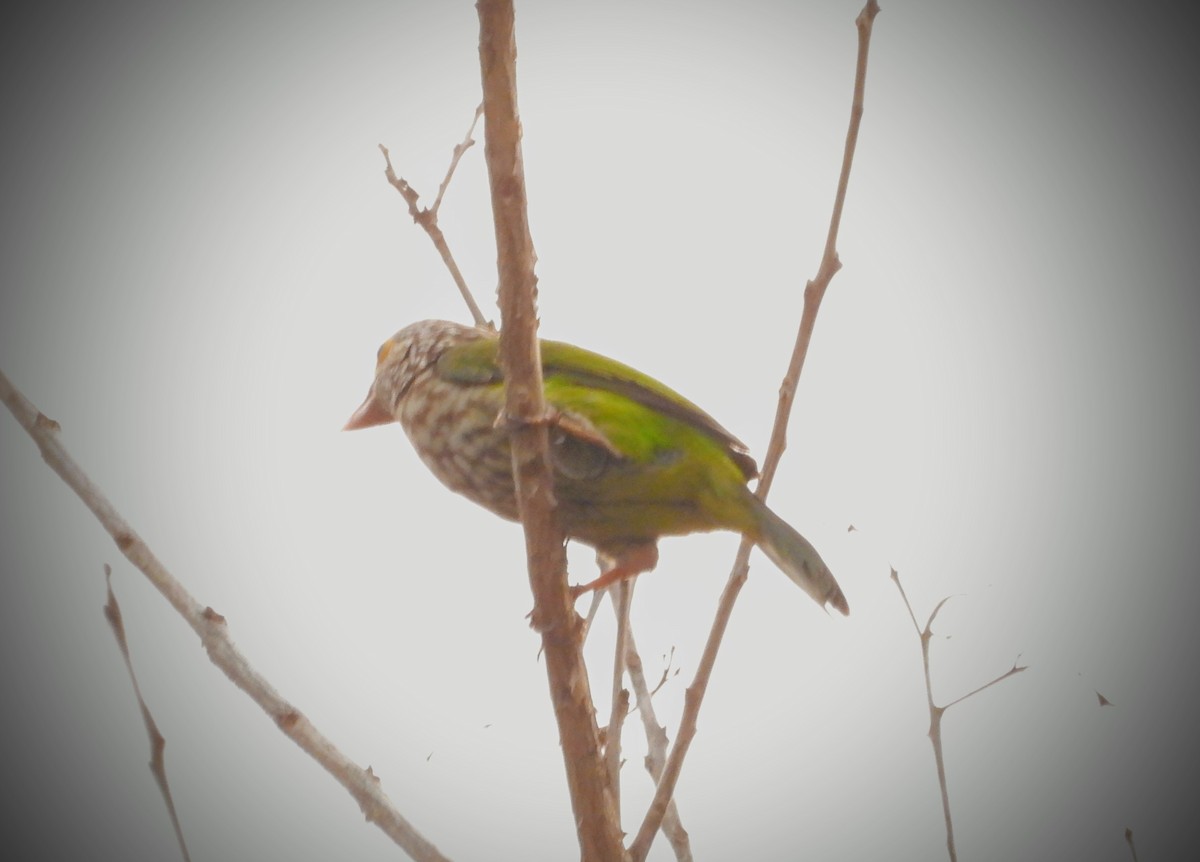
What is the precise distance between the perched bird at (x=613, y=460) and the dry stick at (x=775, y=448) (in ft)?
0.57

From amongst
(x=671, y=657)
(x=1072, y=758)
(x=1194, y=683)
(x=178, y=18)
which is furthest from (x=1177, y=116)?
(x=178, y=18)

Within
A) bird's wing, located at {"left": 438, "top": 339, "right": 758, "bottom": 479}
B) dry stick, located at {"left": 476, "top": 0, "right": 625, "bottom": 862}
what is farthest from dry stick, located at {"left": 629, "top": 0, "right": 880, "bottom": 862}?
bird's wing, located at {"left": 438, "top": 339, "right": 758, "bottom": 479}

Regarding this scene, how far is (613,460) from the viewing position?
2.35 meters

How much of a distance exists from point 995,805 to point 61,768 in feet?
13.6

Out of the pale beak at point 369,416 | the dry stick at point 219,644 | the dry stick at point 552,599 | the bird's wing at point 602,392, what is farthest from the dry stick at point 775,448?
the pale beak at point 369,416

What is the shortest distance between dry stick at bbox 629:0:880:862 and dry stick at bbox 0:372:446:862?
0.45m

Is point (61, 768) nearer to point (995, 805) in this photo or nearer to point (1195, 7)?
point (995, 805)

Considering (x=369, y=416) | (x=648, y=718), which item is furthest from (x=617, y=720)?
(x=369, y=416)

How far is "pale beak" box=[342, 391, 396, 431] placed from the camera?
3.20 meters

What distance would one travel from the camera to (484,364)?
262 cm

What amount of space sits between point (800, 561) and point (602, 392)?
2.20 feet

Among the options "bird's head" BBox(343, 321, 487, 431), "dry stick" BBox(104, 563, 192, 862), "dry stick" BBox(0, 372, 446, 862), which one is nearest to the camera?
"dry stick" BBox(104, 563, 192, 862)

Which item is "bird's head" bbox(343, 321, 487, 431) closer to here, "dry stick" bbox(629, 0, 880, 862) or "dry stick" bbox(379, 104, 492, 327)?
"dry stick" bbox(379, 104, 492, 327)

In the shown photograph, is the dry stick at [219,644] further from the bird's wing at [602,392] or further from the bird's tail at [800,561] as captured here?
the bird's tail at [800,561]
